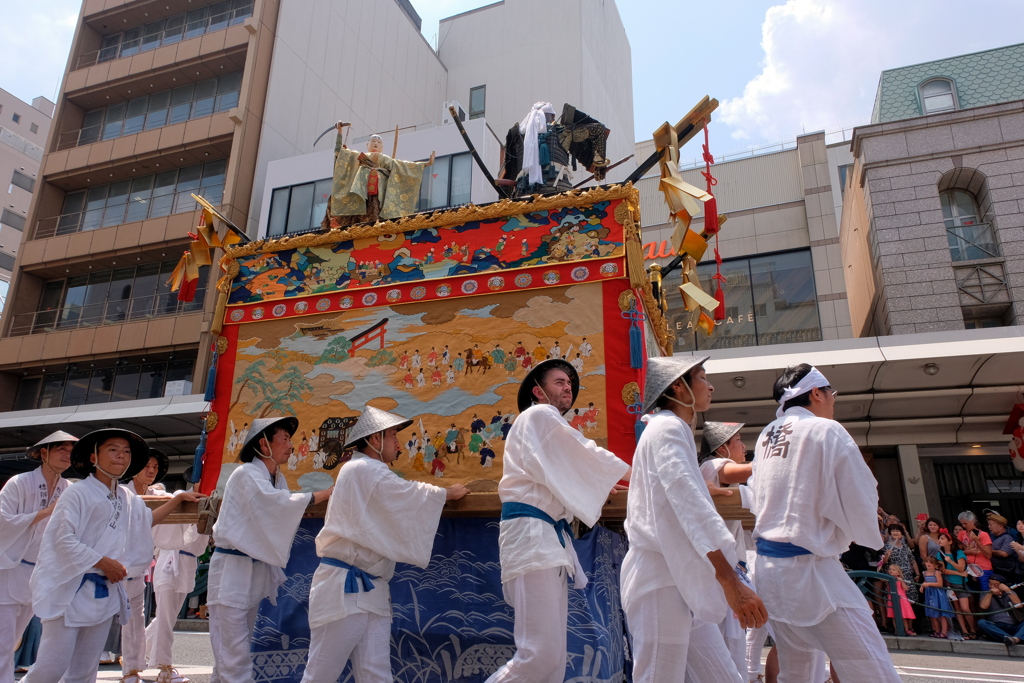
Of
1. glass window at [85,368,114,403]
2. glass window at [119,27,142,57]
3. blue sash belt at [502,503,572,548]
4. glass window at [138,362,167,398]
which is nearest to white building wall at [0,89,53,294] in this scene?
glass window at [119,27,142,57]

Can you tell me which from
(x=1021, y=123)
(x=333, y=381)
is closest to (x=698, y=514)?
(x=333, y=381)

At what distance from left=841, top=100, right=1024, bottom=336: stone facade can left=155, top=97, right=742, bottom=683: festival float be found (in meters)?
9.73

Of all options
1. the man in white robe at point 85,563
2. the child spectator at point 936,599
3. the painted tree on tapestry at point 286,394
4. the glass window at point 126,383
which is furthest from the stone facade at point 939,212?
the glass window at point 126,383

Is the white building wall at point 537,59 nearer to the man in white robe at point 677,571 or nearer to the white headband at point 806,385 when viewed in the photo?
the white headband at point 806,385

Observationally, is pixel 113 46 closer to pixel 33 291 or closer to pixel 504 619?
pixel 33 291

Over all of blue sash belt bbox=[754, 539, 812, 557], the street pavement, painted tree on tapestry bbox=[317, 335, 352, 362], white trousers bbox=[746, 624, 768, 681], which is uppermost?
painted tree on tapestry bbox=[317, 335, 352, 362]

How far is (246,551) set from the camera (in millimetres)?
4711

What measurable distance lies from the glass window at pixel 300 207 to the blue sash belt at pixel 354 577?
54.1ft

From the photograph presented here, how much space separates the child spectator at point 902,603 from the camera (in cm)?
843

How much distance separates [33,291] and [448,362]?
72.7ft

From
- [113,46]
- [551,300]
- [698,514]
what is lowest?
[698,514]

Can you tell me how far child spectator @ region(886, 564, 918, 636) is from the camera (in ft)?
27.7

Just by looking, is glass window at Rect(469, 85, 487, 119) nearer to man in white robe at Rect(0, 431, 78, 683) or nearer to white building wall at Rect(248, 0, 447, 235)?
white building wall at Rect(248, 0, 447, 235)

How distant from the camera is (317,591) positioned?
4.16 m
